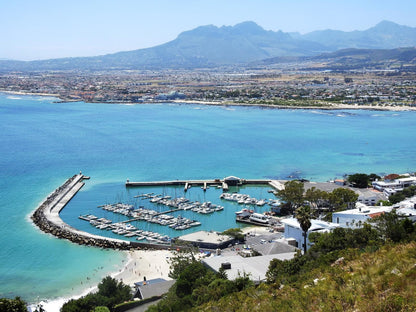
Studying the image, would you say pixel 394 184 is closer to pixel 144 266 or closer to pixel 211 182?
pixel 211 182

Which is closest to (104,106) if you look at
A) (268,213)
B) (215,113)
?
(215,113)

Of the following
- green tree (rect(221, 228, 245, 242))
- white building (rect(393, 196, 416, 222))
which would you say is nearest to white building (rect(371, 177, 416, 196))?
white building (rect(393, 196, 416, 222))

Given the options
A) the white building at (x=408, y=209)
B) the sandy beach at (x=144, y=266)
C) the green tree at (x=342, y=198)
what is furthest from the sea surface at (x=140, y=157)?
the white building at (x=408, y=209)

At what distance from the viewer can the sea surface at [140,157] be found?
17812mm

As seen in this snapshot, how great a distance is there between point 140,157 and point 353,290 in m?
30.8

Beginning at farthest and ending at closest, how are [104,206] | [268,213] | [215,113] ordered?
[215,113], [104,206], [268,213]

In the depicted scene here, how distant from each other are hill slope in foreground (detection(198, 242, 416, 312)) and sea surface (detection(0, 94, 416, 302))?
863cm

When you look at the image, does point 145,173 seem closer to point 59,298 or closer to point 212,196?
point 212,196

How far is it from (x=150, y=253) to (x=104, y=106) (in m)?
60.9

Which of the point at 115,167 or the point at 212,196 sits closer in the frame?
the point at 212,196

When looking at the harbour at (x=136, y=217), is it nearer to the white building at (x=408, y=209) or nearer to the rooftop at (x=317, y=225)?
the rooftop at (x=317, y=225)

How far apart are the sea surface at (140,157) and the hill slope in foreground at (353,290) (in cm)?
863

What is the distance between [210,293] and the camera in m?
10.4

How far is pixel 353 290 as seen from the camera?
688 cm
